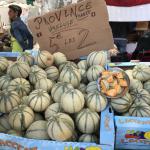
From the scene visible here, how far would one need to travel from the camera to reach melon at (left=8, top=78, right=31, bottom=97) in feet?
5.57

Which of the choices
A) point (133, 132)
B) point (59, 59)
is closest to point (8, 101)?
point (59, 59)

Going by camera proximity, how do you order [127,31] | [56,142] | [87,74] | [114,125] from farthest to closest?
[127,31]
[87,74]
[114,125]
[56,142]

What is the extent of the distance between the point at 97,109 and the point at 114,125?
0.49 feet

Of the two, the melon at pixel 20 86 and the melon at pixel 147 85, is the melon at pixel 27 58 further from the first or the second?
the melon at pixel 147 85

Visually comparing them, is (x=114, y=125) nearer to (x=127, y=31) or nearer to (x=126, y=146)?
(x=126, y=146)

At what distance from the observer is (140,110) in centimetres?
150

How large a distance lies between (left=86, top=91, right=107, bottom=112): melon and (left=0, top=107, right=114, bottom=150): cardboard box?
130mm

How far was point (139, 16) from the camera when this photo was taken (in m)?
4.33

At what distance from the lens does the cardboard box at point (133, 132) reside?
4.60 feet

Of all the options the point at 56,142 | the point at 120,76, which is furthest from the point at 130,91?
the point at 56,142

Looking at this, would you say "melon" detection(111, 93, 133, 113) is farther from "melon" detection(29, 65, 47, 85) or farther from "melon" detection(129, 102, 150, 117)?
"melon" detection(29, 65, 47, 85)

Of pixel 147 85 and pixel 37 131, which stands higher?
pixel 147 85

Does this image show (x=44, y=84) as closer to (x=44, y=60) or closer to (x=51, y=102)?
(x=51, y=102)

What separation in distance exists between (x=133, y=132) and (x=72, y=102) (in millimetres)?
345
